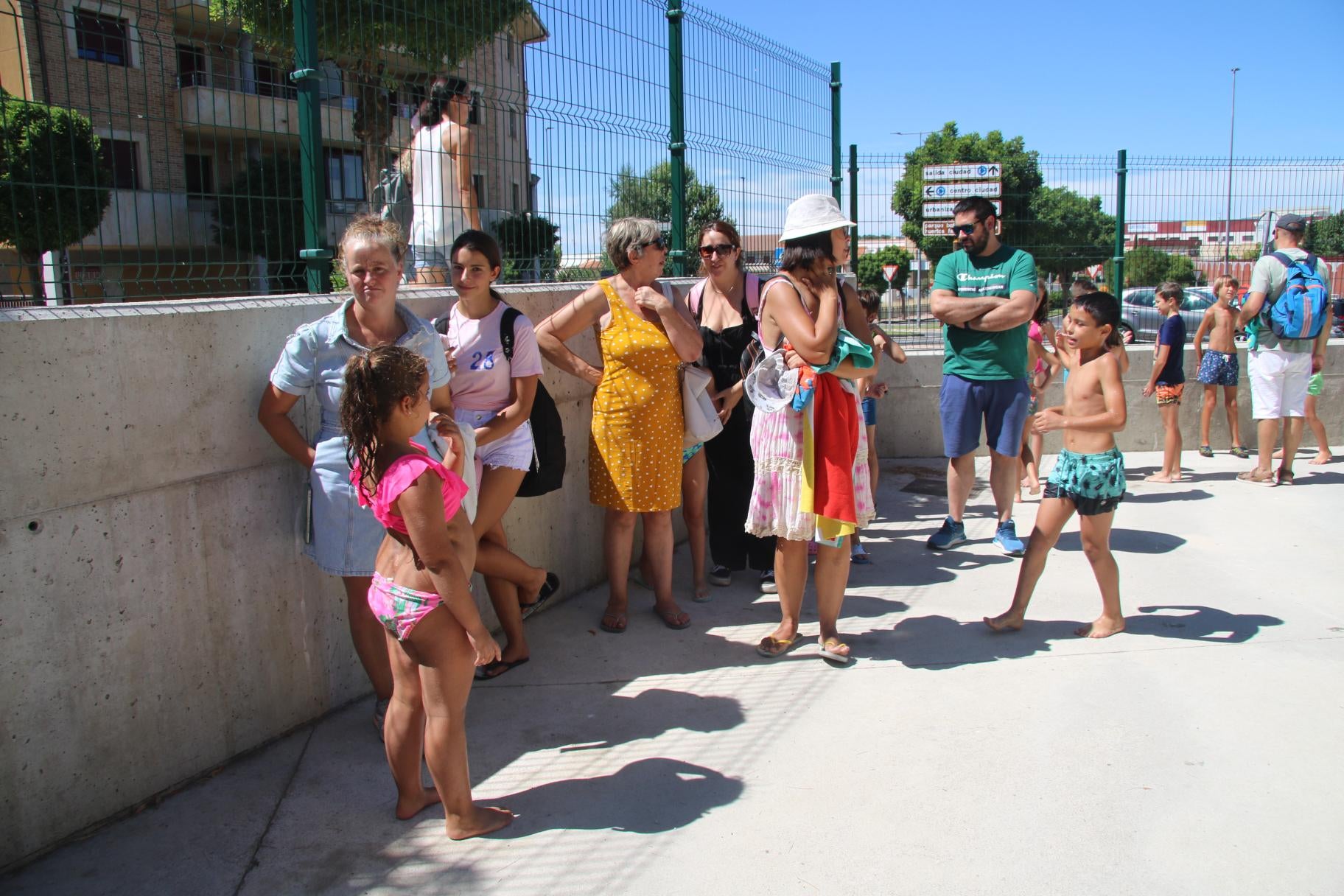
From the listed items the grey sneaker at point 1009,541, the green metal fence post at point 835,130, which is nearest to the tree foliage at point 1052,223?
the green metal fence post at point 835,130

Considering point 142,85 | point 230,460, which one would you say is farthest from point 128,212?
point 230,460

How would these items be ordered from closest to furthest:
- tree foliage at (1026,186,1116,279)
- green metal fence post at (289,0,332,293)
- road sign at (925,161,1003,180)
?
green metal fence post at (289,0,332,293) < tree foliage at (1026,186,1116,279) < road sign at (925,161,1003,180)

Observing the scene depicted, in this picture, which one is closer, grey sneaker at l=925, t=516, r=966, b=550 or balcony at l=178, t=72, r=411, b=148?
balcony at l=178, t=72, r=411, b=148

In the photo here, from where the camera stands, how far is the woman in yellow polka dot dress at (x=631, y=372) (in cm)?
452

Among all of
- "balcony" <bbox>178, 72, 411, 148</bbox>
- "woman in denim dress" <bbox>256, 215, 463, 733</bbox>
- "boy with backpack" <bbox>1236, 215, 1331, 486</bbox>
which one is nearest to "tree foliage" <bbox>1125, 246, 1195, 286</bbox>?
"boy with backpack" <bbox>1236, 215, 1331, 486</bbox>

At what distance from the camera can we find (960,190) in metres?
9.77

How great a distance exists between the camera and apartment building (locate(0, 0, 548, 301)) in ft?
9.98

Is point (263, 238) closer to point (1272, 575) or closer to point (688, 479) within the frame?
point (688, 479)

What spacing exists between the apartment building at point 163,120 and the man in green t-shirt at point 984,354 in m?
3.44

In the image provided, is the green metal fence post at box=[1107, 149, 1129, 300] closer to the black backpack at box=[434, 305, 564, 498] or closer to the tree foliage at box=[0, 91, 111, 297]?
the black backpack at box=[434, 305, 564, 498]

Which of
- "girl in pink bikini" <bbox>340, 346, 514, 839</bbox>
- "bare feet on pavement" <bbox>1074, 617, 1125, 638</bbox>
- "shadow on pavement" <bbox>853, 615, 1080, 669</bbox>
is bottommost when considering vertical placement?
Result: "shadow on pavement" <bbox>853, 615, 1080, 669</bbox>

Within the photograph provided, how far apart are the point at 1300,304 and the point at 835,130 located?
3.84m

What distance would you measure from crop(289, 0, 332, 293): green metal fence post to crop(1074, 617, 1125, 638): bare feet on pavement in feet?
11.4

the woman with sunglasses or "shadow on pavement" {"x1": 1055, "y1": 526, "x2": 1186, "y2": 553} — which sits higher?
the woman with sunglasses
